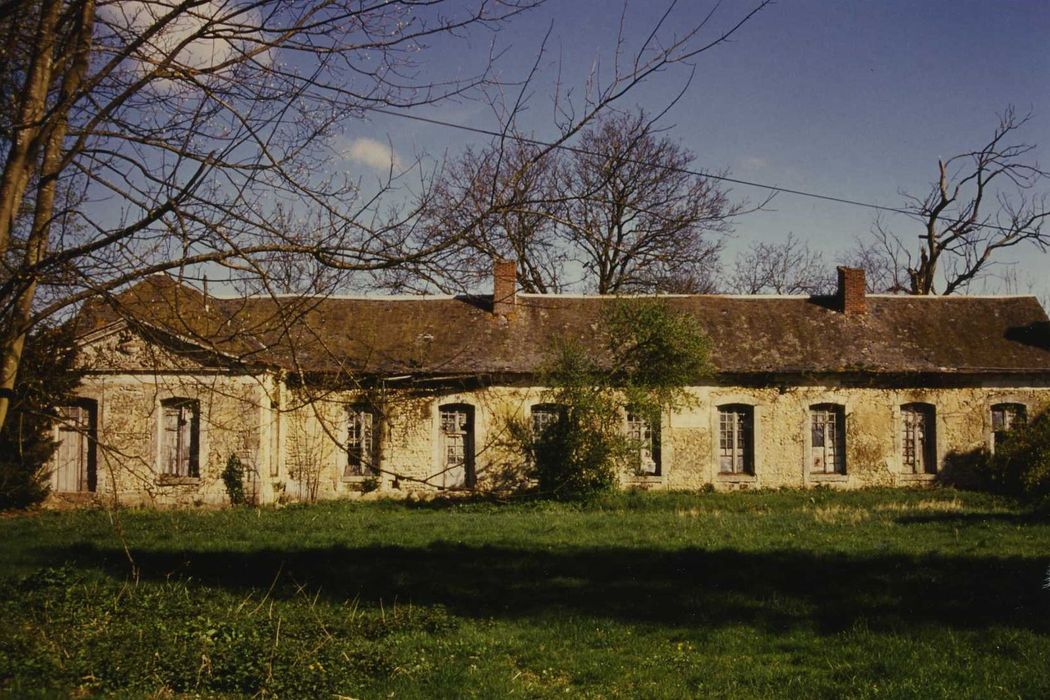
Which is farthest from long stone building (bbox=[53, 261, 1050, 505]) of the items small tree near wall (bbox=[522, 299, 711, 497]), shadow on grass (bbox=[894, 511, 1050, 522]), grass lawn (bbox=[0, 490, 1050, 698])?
shadow on grass (bbox=[894, 511, 1050, 522])

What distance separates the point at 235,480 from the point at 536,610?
39.8ft

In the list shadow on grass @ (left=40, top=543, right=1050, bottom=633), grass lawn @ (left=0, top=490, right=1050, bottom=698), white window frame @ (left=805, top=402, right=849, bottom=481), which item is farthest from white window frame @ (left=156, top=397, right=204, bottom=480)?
white window frame @ (left=805, top=402, right=849, bottom=481)

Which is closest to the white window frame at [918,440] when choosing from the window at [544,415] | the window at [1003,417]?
the window at [1003,417]

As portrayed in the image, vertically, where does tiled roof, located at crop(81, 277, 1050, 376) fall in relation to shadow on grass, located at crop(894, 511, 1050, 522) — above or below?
above

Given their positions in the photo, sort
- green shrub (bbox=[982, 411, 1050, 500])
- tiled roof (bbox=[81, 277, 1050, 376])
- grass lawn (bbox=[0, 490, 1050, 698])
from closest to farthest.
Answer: grass lawn (bbox=[0, 490, 1050, 698]) < green shrub (bbox=[982, 411, 1050, 500]) < tiled roof (bbox=[81, 277, 1050, 376])

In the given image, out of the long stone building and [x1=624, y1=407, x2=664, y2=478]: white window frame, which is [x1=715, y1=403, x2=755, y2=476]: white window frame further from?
[x1=624, y1=407, x2=664, y2=478]: white window frame

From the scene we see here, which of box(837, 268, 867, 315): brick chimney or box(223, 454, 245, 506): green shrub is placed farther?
box(837, 268, 867, 315): brick chimney

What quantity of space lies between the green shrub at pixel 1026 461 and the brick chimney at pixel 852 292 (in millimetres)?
4974

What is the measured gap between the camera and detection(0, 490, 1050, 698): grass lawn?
244 inches

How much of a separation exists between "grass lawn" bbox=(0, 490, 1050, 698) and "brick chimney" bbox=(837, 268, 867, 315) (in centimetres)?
1033

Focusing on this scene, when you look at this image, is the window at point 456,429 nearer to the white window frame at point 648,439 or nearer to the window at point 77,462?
the white window frame at point 648,439

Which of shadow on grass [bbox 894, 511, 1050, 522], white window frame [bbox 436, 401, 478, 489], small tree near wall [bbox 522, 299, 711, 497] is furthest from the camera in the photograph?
white window frame [bbox 436, 401, 478, 489]

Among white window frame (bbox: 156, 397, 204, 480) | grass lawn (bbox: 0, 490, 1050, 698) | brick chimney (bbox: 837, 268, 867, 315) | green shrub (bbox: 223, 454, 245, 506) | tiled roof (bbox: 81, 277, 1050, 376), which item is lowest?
grass lawn (bbox: 0, 490, 1050, 698)

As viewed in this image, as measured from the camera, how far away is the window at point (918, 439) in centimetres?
2205
